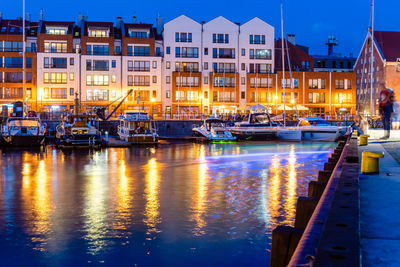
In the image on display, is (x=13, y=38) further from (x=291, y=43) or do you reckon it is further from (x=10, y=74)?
(x=291, y=43)

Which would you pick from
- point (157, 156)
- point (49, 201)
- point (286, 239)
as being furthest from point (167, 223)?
point (157, 156)

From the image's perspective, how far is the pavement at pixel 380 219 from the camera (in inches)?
170

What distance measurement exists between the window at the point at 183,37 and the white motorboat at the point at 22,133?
4609 cm

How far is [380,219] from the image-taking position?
594 centimetres

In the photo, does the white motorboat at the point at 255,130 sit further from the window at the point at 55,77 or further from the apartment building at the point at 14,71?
the apartment building at the point at 14,71

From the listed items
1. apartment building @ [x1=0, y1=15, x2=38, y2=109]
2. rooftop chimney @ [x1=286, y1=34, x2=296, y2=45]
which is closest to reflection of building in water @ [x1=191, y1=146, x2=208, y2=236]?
apartment building @ [x1=0, y1=15, x2=38, y2=109]

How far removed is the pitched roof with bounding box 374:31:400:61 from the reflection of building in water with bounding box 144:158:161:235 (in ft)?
250

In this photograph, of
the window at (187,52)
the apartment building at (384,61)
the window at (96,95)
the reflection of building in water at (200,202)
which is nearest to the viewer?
the reflection of building in water at (200,202)

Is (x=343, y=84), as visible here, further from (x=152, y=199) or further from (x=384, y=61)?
(x=152, y=199)

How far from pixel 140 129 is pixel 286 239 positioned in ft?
128

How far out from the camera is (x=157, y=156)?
3288 cm

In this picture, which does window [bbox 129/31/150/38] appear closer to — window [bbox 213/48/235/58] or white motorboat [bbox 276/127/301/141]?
window [bbox 213/48/235/58]

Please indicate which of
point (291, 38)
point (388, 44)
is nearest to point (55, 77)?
point (291, 38)

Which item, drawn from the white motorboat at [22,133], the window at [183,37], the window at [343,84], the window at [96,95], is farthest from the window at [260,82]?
the white motorboat at [22,133]
